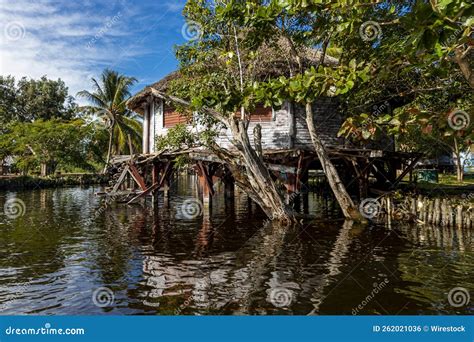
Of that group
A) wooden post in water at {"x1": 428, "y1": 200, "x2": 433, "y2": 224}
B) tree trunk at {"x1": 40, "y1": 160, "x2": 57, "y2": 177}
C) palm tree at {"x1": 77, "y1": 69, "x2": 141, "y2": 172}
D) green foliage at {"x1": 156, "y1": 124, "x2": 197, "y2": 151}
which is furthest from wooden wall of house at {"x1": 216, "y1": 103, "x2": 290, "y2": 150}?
tree trunk at {"x1": 40, "y1": 160, "x2": 57, "y2": 177}

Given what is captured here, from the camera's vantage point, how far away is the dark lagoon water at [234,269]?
20.1 feet

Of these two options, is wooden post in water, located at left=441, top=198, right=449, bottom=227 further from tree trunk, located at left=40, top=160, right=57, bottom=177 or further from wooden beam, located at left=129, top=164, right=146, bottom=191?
tree trunk, located at left=40, top=160, right=57, bottom=177

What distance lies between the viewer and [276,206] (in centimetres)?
1361

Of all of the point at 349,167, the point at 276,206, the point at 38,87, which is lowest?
the point at 276,206

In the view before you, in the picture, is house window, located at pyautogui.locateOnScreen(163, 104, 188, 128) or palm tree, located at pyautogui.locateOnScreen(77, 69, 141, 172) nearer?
house window, located at pyautogui.locateOnScreen(163, 104, 188, 128)

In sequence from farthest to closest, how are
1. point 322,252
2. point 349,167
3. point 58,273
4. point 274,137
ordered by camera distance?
point 349,167 → point 274,137 → point 322,252 → point 58,273

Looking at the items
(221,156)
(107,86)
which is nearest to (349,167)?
(221,156)

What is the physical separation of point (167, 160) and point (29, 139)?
82.9 ft

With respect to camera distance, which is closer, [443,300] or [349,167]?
[443,300]

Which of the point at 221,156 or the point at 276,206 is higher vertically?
the point at 221,156

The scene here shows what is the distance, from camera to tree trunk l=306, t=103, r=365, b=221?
13.8 metres

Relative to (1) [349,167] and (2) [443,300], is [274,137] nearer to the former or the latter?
(1) [349,167]

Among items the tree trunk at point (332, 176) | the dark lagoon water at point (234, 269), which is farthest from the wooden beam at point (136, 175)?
the tree trunk at point (332, 176)

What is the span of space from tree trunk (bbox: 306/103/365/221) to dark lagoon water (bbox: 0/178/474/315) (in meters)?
0.69
